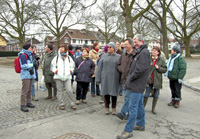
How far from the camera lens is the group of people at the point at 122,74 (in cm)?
353

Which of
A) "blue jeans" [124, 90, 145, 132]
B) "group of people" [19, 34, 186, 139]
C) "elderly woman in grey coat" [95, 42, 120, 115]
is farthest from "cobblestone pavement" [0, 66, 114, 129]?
"blue jeans" [124, 90, 145, 132]

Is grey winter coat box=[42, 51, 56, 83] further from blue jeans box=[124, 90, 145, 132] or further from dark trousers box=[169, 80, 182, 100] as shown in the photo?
dark trousers box=[169, 80, 182, 100]

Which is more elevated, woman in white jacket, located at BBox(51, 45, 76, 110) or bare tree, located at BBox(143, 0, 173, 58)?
bare tree, located at BBox(143, 0, 173, 58)

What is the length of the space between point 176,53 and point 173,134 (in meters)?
2.95

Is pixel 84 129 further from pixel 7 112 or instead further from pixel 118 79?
pixel 7 112

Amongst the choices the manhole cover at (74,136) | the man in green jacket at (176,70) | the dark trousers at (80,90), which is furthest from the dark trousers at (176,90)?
the manhole cover at (74,136)

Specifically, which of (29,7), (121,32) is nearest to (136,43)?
(29,7)

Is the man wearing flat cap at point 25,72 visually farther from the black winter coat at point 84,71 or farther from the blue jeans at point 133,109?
the blue jeans at point 133,109

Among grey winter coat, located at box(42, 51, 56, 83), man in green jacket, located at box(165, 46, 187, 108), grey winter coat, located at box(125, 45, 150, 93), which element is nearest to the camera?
grey winter coat, located at box(125, 45, 150, 93)

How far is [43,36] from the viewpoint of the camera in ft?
80.3

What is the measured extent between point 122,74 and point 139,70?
124cm

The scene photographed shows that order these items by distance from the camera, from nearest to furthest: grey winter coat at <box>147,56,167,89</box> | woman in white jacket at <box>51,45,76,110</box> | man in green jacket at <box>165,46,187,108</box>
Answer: grey winter coat at <box>147,56,167,89</box> → woman in white jacket at <box>51,45,76,110</box> → man in green jacket at <box>165,46,187,108</box>

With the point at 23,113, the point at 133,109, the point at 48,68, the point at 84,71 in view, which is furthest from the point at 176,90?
the point at 23,113

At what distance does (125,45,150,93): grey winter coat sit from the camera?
11.2 feet
